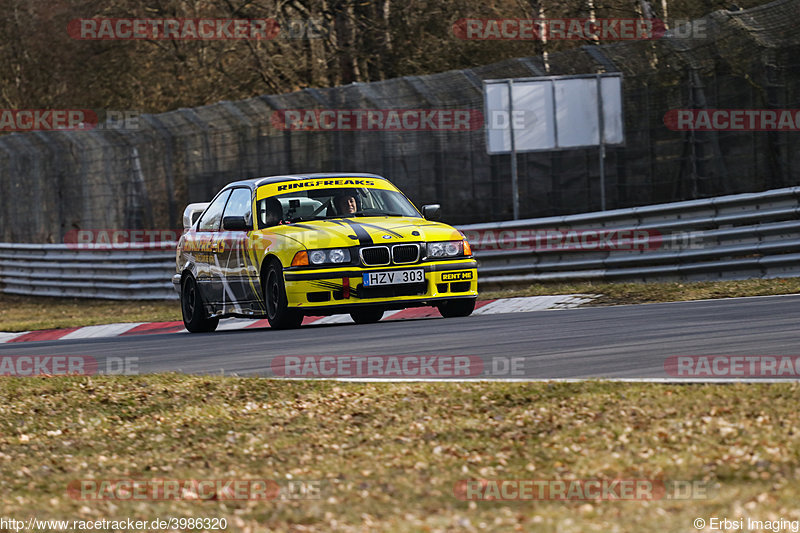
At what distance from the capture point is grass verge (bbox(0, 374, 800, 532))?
5586 mm

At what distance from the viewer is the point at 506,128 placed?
60.5 ft

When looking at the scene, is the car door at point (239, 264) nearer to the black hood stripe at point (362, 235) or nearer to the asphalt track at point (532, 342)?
the asphalt track at point (532, 342)

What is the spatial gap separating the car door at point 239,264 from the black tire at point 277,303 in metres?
0.26

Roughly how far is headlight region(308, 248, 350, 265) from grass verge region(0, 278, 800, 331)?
3516 mm

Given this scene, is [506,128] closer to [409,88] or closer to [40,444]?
[409,88]

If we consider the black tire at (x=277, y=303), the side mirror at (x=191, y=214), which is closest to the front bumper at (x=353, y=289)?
the black tire at (x=277, y=303)

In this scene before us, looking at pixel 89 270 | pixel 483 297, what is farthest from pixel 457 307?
pixel 89 270

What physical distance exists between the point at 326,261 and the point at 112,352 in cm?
227

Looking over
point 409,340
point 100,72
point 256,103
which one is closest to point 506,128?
point 256,103
